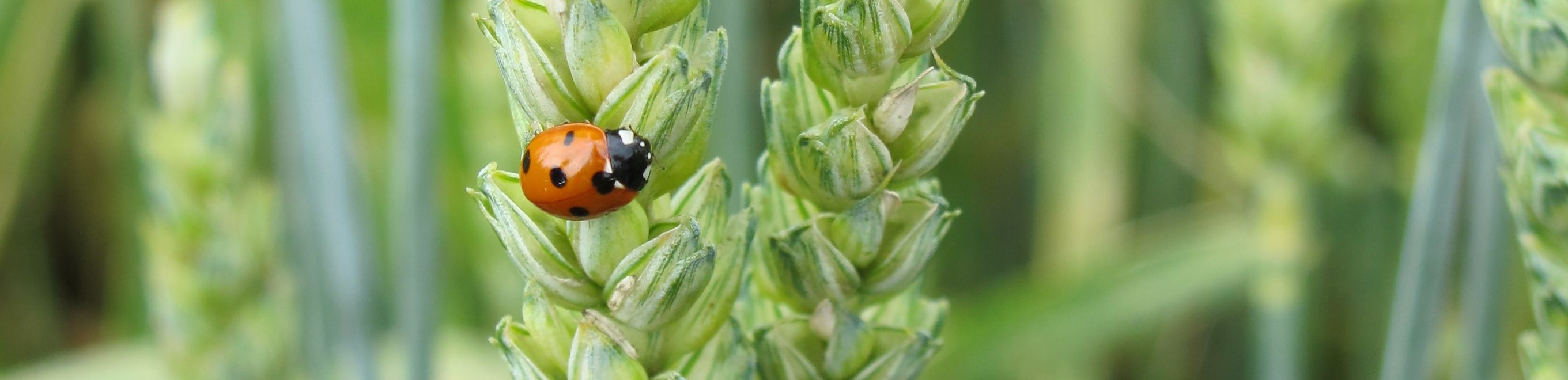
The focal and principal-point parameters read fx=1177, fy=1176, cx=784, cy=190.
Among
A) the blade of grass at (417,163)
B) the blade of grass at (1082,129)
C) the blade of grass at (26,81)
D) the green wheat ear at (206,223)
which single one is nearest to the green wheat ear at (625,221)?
the blade of grass at (417,163)

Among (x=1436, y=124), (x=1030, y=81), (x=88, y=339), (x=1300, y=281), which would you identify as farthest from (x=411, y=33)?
(x=88, y=339)

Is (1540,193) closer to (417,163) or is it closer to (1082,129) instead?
(417,163)

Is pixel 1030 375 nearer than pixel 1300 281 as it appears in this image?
No

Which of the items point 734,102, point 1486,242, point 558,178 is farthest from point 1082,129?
point 558,178

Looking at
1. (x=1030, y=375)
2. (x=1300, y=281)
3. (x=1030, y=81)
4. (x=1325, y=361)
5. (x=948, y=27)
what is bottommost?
(x=1325, y=361)

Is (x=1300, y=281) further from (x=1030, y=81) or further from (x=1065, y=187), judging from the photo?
(x=1030, y=81)

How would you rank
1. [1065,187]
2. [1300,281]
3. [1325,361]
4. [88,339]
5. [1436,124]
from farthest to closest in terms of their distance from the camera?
[88,339] < [1325,361] < [1065,187] < [1300,281] < [1436,124]

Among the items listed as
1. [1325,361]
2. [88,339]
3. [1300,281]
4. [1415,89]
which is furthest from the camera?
[88,339]

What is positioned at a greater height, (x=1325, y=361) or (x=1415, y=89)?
(x=1415, y=89)
